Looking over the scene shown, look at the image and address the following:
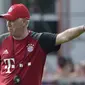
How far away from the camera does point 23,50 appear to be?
880cm

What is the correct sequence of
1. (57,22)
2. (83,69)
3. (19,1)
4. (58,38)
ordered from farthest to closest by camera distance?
1. (57,22)
2. (19,1)
3. (83,69)
4. (58,38)

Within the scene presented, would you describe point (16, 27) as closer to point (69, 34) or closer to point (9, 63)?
point (9, 63)

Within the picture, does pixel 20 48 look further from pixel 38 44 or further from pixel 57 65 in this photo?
pixel 57 65

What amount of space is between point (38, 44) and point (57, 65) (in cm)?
510

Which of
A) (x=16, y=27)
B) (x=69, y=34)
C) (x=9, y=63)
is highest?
(x=16, y=27)

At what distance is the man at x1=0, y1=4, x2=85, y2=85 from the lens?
28.7 ft

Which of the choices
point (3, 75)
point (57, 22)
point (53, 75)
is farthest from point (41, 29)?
point (3, 75)

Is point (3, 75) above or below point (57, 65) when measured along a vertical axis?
above

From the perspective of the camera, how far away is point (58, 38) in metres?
8.73

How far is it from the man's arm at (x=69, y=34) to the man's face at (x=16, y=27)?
0.46 metres

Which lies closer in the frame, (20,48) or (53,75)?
(20,48)

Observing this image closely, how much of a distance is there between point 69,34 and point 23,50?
24.2 inches

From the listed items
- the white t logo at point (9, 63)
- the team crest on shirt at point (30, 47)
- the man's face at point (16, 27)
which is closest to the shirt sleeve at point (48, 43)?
the team crest on shirt at point (30, 47)

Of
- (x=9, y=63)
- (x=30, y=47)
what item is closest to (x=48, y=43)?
(x=30, y=47)
